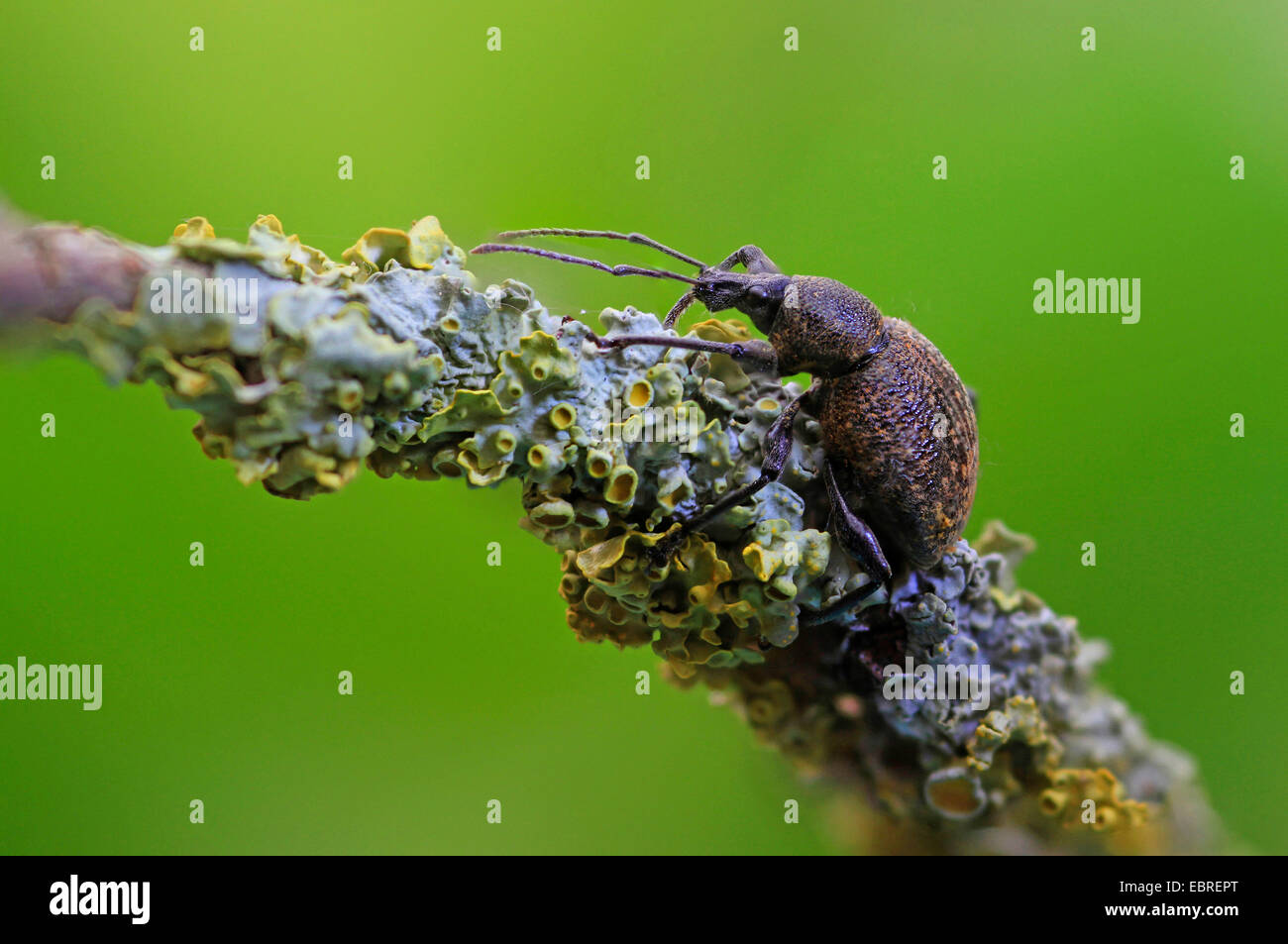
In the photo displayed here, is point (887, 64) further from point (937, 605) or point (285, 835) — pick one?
point (285, 835)

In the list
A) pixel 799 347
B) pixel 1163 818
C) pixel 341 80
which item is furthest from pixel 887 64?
pixel 1163 818

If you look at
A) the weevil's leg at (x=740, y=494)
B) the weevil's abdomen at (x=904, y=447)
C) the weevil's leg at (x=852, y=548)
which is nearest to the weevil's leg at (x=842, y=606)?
the weevil's leg at (x=852, y=548)

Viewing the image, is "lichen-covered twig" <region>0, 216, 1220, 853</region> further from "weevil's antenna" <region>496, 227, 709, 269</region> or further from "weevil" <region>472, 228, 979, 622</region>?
"weevil's antenna" <region>496, 227, 709, 269</region>

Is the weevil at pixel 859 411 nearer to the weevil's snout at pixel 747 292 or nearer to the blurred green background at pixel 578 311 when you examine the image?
the weevil's snout at pixel 747 292

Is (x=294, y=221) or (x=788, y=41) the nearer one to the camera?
(x=294, y=221)

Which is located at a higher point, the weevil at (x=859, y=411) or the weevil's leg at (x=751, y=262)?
the weevil's leg at (x=751, y=262)

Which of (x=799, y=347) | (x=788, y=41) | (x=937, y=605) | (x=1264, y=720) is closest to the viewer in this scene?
(x=799, y=347)

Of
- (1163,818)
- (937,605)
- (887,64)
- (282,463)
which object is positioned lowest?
(1163,818)

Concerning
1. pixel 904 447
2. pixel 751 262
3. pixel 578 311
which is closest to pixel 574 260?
pixel 578 311
